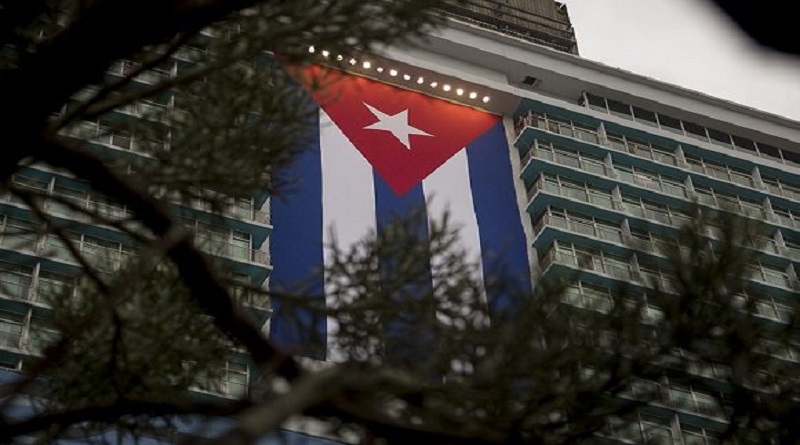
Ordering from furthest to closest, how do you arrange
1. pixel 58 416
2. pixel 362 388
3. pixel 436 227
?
pixel 436 227
pixel 58 416
pixel 362 388

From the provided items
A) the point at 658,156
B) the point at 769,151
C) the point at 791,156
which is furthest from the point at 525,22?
the point at 658,156

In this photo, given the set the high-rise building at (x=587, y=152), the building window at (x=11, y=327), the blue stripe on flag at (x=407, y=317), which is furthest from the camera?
the high-rise building at (x=587, y=152)

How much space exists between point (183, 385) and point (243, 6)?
2.62 metres

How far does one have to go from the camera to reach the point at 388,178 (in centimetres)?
3262

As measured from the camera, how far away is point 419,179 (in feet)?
Answer: 107

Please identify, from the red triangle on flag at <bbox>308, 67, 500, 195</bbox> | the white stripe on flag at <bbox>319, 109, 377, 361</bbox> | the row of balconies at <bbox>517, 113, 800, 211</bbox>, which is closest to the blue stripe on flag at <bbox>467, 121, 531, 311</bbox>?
the red triangle on flag at <bbox>308, 67, 500, 195</bbox>

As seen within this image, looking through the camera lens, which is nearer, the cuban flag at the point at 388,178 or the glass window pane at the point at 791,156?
the cuban flag at the point at 388,178

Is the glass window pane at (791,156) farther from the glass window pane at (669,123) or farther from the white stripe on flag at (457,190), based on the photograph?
the white stripe on flag at (457,190)

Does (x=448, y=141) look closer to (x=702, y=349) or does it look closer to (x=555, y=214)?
(x=555, y=214)

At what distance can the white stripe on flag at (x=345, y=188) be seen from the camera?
30.4 m

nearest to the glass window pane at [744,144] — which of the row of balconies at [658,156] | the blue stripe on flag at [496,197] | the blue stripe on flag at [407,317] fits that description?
the row of balconies at [658,156]

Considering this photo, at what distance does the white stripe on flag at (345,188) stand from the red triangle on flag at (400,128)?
0.36 metres

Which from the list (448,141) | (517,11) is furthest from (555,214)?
(517,11)

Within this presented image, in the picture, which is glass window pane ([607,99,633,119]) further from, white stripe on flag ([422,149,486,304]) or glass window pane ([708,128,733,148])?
white stripe on flag ([422,149,486,304])
